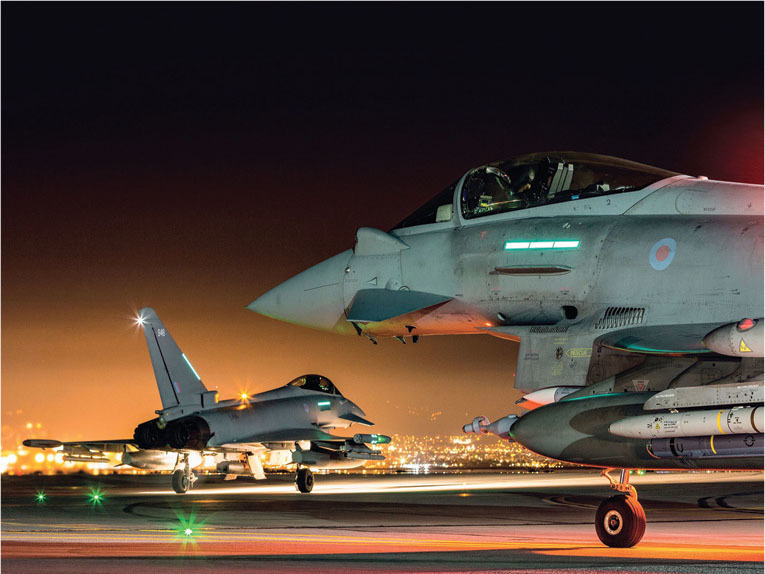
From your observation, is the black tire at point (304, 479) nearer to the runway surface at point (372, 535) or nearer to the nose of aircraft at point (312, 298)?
the runway surface at point (372, 535)

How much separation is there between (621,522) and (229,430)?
1783 cm

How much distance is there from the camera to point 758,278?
9.13 metres

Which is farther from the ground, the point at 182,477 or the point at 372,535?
the point at 182,477

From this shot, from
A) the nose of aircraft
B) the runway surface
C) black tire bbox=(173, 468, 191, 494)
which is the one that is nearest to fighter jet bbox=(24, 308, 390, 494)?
black tire bbox=(173, 468, 191, 494)

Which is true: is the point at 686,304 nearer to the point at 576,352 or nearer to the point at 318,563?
the point at 576,352

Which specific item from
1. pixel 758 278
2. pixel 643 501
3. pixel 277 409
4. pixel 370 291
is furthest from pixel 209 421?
pixel 758 278

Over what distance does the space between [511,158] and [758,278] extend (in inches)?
138

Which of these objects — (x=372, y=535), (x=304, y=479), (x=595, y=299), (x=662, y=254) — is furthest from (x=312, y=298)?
(x=304, y=479)

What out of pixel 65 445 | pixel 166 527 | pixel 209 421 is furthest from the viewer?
pixel 65 445

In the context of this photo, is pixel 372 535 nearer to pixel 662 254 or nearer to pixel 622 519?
pixel 622 519

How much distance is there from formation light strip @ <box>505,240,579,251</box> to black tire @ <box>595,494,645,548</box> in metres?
2.62

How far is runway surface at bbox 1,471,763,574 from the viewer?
8.96 meters

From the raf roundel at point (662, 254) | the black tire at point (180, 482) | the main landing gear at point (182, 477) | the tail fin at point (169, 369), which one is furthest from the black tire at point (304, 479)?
the raf roundel at point (662, 254)

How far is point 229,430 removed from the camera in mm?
26688
